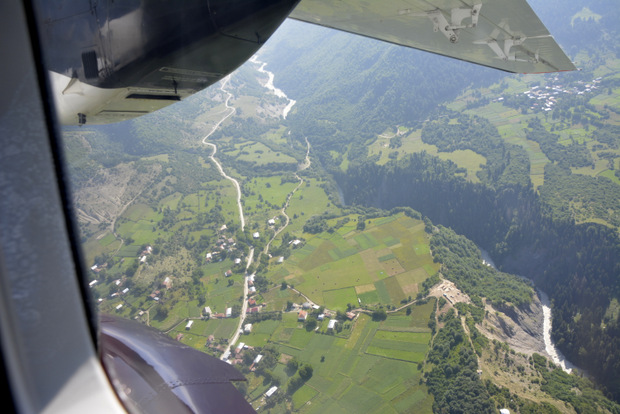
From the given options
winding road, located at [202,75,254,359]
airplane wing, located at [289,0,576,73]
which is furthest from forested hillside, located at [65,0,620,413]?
airplane wing, located at [289,0,576,73]

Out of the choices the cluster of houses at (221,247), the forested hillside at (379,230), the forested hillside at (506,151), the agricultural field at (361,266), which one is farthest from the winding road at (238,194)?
the forested hillside at (506,151)

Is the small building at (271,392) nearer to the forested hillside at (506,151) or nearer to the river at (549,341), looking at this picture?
the river at (549,341)

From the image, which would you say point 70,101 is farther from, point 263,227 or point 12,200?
point 263,227

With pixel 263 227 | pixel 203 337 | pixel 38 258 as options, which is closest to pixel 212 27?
pixel 38 258

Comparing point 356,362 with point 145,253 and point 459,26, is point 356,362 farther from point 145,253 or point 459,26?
point 459,26

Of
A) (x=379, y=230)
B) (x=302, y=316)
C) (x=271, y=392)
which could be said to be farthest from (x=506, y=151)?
(x=271, y=392)

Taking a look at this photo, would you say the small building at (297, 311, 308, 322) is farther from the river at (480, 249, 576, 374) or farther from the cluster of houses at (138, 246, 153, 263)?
the river at (480, 249, 576, 374)
